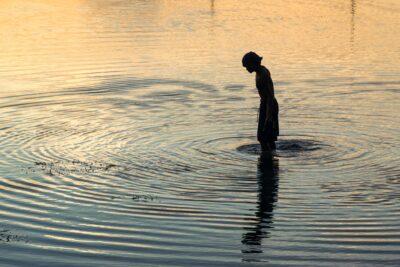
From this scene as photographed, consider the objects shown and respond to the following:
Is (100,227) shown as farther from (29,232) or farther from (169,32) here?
(169,32)

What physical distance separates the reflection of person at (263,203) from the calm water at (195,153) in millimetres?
32

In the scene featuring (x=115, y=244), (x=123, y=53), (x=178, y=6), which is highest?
(x=178, y=6)

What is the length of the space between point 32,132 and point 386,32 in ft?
76.1

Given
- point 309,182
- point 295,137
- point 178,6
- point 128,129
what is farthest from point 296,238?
point 178,6

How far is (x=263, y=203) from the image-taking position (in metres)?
15.0

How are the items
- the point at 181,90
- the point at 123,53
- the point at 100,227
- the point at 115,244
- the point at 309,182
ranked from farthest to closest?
the point at 123,53 < the point at 181,90 < the point at 309,182 < the point at 100,227 < the point at 115,244

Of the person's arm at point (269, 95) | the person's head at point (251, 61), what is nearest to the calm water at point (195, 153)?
the person's arm at point (269, 95)

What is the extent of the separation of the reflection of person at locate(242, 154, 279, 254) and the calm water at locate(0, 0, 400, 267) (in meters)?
0.03

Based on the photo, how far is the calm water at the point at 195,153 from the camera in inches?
498

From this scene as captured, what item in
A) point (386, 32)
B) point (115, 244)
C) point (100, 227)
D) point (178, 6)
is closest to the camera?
point (115, 244)

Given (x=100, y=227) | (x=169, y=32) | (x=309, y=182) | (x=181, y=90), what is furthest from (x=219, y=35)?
(x=100, y=227)

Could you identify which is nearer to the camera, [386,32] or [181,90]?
[181,90]

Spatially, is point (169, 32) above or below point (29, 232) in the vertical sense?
above

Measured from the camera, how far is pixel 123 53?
3566 cm
